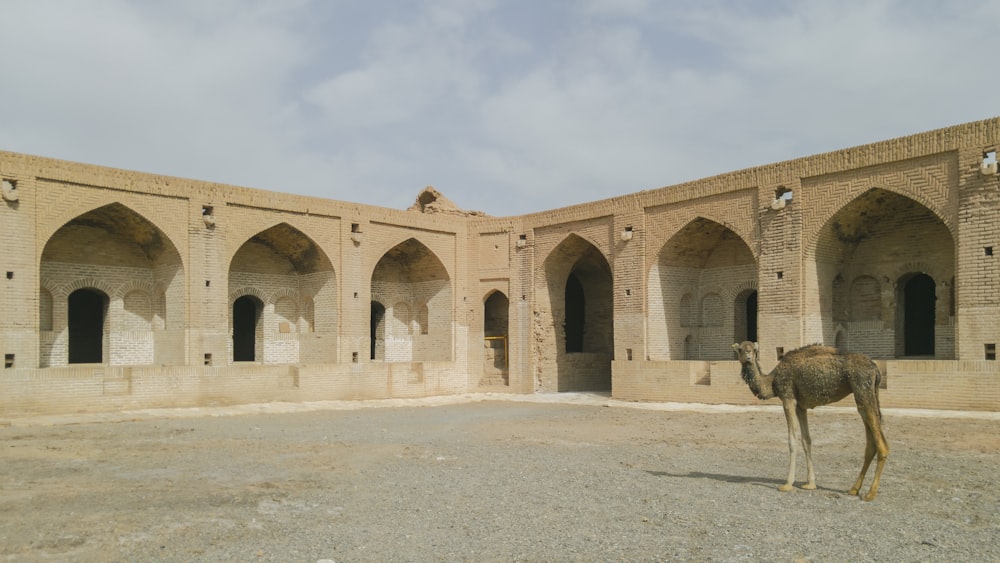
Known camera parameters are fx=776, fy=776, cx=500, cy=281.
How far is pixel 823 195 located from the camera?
15.6m

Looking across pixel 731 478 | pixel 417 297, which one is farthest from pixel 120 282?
pixel 731 478

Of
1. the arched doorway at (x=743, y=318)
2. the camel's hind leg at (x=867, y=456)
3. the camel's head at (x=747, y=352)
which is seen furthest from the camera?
the arched doorway at (x=743, y=318)

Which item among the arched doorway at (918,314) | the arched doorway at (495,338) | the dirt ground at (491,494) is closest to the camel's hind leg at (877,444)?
the dirt ground at (491,494)

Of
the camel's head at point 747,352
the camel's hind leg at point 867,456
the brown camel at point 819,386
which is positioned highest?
the camel's head at point 747,352

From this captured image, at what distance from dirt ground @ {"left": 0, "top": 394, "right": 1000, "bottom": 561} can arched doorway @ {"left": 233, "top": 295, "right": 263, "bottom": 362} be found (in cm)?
813

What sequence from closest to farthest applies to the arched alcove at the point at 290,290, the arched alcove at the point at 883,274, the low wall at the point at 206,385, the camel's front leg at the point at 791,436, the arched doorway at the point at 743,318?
the camel's front leg at the point at 791,436 < the low wall at the point at 206,385 < the arched alcove at the point at 883,274 < the arched doorway at the point at 743,318 < the arched alcove at the point at 290,290

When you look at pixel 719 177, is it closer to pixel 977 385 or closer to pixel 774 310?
pixel 774 310

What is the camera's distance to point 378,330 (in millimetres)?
22812

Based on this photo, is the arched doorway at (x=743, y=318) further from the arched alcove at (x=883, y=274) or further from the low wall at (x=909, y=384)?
the arched alcove at (x=883, y=274)

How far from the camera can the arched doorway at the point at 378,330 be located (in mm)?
22703

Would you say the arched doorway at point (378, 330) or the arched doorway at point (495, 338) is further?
the arched doorway at point (378, 330)

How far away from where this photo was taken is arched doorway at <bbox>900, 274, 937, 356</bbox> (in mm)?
16750

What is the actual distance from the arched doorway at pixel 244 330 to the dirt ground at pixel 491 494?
813 cm

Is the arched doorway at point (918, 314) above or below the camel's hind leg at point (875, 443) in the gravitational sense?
above
